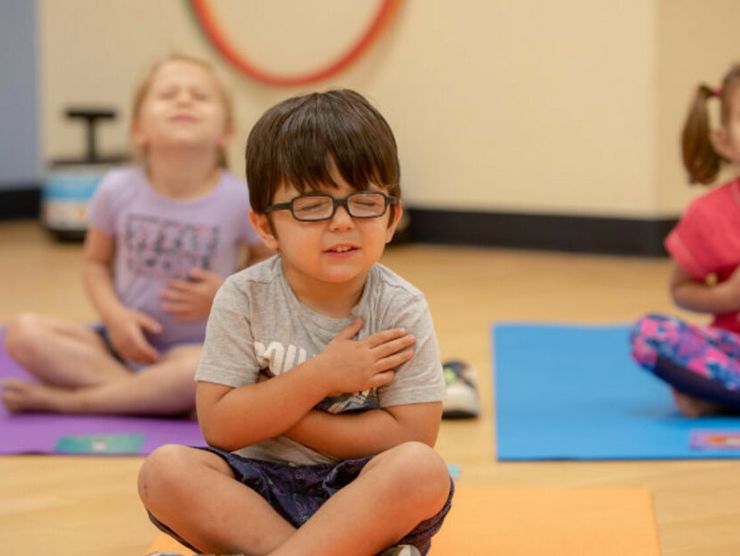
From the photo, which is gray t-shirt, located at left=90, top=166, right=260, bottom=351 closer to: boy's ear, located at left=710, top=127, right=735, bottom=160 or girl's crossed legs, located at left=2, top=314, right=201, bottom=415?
girl's crossed legs, located at left=2, top=314, right=201, bottom=415

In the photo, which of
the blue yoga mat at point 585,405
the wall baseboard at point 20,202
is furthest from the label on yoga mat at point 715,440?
the wall baseboard at point 20,202

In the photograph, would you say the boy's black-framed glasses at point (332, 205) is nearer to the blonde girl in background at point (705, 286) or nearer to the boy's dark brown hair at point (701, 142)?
the blonde girl in background at point (705, 286)

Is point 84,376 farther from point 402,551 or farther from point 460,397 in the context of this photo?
point 402,551

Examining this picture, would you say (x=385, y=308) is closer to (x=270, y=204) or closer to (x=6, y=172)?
(x=270, y=204)

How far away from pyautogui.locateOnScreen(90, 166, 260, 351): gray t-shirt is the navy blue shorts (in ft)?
2.44

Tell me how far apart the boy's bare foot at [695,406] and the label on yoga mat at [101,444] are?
723 mm

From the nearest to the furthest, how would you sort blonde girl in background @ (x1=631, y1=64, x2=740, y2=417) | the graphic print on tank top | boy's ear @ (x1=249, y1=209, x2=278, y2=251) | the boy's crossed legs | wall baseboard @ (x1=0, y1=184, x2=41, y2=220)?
the boy's crossed legs → boy's ear @ (x1=249, y1=209, x2=278, y2=251) → blonde girl in background @ (x1=631, y1=64, x2=740, y2=417) → the graphic print on tank top → wall baseboard @ (x1=0, y1=184, x2=41, y2=220)

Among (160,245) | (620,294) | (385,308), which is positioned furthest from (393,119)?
(385,308)

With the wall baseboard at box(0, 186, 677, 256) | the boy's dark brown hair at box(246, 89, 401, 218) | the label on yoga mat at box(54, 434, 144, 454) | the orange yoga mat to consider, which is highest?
the boy's dark brown hair at box(246, 89, 401, 218)

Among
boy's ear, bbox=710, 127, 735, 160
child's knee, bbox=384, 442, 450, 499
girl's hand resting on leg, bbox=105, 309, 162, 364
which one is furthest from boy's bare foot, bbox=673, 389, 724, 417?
child's knee, bbox=384, 442, 450, 499

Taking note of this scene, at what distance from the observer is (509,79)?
340 cm

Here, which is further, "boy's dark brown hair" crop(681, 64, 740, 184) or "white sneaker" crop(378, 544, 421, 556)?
"boy's dark brown hair" crop(681, 64, 740, 184)

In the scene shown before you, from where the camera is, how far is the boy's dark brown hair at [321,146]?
1.16 meters

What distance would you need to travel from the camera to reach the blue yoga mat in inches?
67.2
